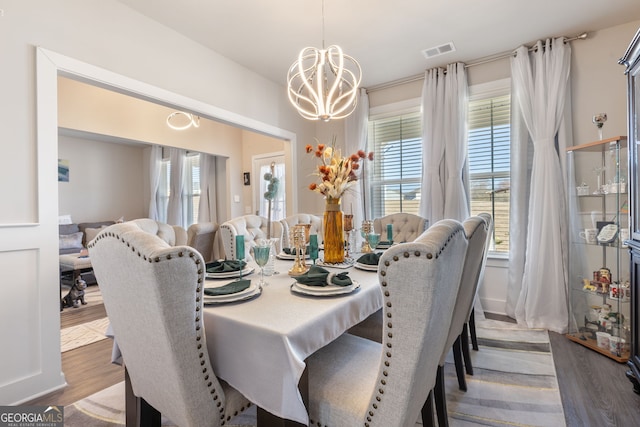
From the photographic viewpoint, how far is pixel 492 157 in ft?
11.2

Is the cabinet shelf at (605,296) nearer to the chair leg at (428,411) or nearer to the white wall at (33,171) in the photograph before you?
the chair leg at (428,411)

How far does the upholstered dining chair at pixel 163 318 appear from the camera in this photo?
882 mm

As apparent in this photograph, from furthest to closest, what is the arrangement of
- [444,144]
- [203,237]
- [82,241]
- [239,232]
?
[82,241], [203,237], [444,144], [239,232]

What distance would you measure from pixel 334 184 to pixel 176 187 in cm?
576

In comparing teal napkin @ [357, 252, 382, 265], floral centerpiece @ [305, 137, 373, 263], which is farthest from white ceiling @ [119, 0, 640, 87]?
teal napkin @ [357, 252, 382, 265]

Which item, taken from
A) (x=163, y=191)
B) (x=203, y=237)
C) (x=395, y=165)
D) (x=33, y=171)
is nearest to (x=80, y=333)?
(x=203, y=237)

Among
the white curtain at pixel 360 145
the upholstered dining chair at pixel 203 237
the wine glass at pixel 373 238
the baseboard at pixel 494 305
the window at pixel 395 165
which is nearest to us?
the wine glass at pixel 373 238

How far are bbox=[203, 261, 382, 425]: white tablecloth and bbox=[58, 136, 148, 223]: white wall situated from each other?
22.6 feet

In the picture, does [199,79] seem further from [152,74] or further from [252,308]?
[252,308]

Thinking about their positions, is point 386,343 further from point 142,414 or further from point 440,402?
point 142,414

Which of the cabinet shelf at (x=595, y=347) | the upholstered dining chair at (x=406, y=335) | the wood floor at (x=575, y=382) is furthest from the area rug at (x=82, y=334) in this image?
the cabinet shelf at (x=595, y=347)

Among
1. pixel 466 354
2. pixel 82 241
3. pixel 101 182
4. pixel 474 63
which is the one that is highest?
pixel 474 63

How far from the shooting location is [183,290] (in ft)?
3.00

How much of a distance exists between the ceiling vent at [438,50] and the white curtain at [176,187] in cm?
534
